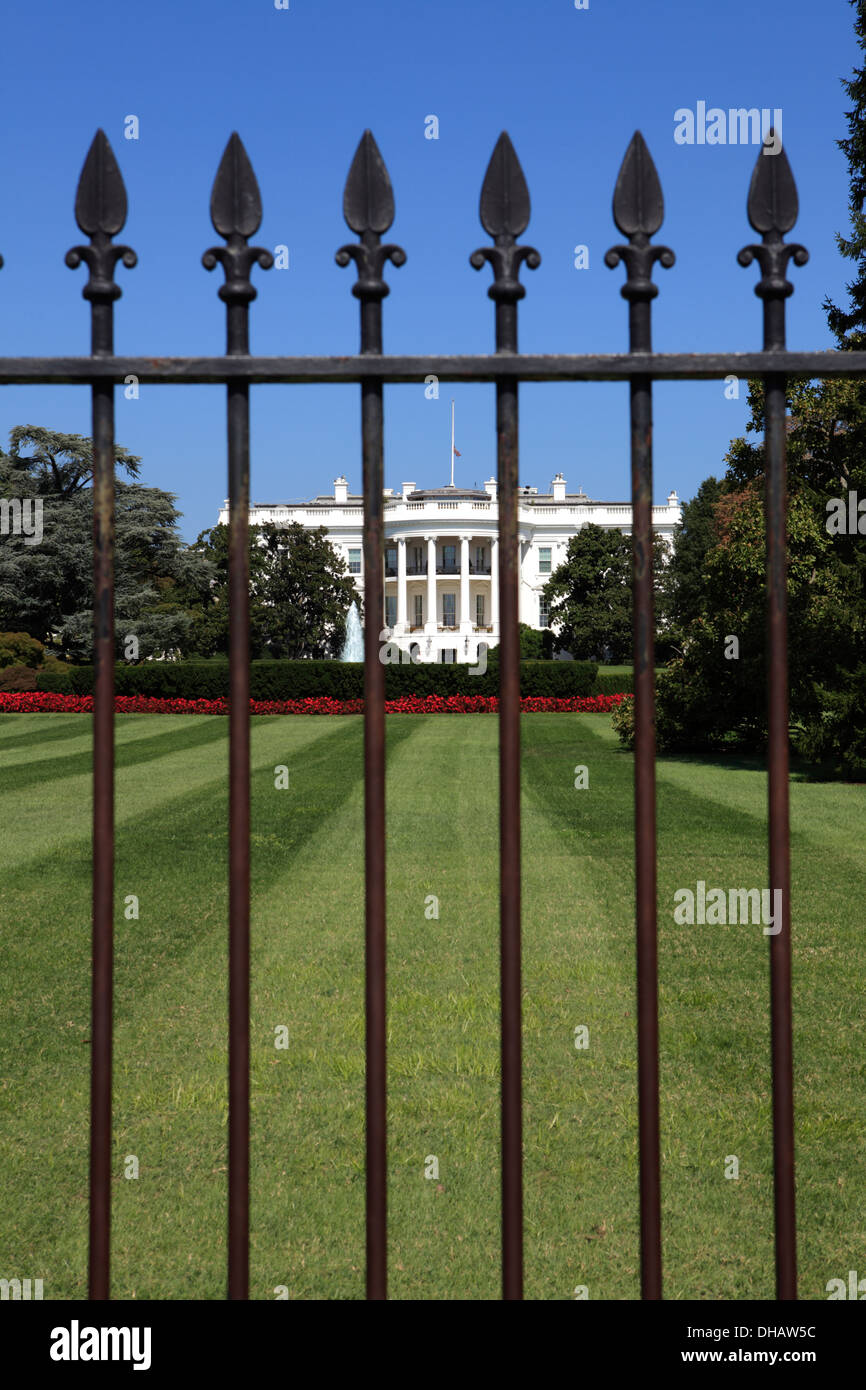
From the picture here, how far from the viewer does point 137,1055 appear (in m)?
4.48

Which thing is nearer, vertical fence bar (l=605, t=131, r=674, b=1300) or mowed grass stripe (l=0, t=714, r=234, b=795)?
vertical fence bar (l=605, t=131, r=674, b=1300)

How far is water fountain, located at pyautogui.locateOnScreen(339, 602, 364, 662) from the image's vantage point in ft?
151

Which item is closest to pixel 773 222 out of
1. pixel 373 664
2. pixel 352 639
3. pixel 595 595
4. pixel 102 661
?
pixel 373 664

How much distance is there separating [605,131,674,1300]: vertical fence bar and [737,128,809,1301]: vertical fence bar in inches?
6.5

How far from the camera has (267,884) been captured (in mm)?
7555

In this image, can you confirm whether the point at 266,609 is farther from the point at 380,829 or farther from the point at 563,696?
the point at 380,829

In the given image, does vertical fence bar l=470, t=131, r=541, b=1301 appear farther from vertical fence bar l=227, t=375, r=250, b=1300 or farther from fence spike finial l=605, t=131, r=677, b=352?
vertical fence bar l=227, t=375, r=250, b=1300

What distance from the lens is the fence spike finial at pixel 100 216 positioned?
182 centimetres

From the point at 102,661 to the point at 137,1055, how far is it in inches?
119

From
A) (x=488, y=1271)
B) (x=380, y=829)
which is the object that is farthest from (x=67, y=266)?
(x=488, y=1271)

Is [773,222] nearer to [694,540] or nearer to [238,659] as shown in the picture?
[238,659]

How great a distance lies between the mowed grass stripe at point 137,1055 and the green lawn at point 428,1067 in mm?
14

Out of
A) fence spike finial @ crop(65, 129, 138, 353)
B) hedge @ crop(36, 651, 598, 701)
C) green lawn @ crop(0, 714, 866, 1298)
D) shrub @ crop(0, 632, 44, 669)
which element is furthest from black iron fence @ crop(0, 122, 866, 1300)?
shrub @ crop(0, 632, 44, 669)
